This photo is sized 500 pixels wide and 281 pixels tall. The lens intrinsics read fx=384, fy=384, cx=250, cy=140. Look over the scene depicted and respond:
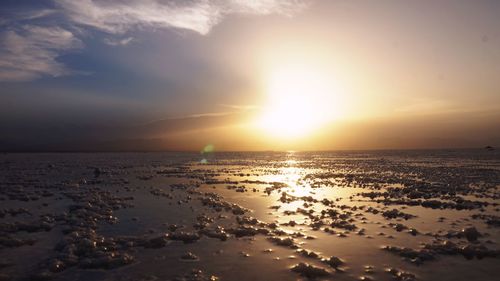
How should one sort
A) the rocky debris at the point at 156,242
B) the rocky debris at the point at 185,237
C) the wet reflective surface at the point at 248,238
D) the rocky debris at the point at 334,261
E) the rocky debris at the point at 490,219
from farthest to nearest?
1. the rocky debris at the point at 490,219
2. the rocky debris at the point at 185,237
3. the rocky debris at the point at 156,242
4. the rocky debris at the point at 334,261
5. the wet reflective surface at the point at 248,238

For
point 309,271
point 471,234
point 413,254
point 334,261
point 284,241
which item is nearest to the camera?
point 309,271

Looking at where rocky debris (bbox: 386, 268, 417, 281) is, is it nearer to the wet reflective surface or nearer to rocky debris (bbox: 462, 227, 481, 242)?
the wet reflective surface

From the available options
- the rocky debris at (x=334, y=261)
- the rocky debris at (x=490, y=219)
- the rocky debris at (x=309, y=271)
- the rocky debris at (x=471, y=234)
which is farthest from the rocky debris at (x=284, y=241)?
the rocky debris at (x=490, y=219)

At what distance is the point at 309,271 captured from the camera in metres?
10.7

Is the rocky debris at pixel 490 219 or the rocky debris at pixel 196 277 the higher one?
the rocky debris at pixel 196 277

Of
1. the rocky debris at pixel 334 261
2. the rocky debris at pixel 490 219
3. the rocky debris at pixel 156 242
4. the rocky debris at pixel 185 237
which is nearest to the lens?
the rocky debris at pixel 334 261

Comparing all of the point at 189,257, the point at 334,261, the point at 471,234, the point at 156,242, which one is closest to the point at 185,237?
the point at 156,242

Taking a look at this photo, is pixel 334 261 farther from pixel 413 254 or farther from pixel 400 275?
pixel 413 254

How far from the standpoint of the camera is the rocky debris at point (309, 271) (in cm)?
1046

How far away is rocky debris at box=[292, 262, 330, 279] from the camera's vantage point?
10.5 metres

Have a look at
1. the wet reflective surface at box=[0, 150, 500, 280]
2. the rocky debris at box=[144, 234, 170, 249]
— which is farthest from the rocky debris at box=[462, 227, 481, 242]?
the rocky debris at box=[144, 234, 170, 249]

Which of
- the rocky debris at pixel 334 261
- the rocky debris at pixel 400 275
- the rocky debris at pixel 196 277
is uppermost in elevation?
the rocky debris at pixel 196 277

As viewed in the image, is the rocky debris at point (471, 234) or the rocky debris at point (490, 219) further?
the rocky debris at point (490, 219)

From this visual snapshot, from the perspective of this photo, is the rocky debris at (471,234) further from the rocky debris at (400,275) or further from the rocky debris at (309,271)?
the rocky debris at (309,271)
